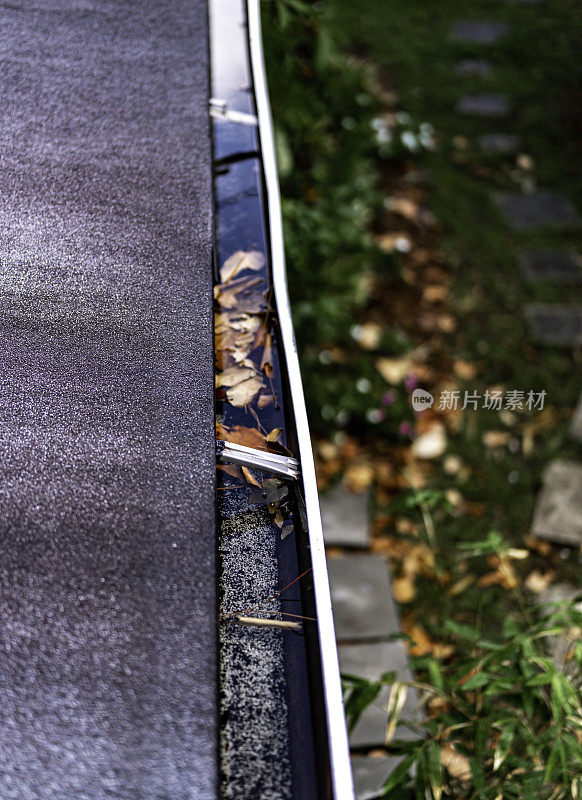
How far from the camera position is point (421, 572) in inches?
89.5

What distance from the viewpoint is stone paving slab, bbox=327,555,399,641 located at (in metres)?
2.08

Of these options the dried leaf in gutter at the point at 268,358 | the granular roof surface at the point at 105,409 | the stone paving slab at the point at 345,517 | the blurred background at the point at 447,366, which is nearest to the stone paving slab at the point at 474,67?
the blurred background at the point at 447,366

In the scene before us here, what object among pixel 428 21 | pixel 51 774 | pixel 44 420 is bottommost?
pixel 51 774

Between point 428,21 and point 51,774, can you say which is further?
point 428,21

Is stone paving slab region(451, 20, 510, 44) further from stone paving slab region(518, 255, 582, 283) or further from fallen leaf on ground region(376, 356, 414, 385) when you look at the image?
fallen leaf on ground region(376, 356, 414, 385)

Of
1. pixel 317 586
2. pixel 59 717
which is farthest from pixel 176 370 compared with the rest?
pixel 59 717

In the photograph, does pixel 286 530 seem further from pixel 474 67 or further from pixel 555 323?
pixel 474 67

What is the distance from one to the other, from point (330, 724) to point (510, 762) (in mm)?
764

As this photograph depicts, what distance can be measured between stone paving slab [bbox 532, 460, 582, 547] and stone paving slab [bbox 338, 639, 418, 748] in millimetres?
718

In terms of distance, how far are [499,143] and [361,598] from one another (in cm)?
272

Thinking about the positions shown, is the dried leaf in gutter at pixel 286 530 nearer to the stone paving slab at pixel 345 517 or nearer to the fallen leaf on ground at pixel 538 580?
the stone paving slab at pixel 345 517

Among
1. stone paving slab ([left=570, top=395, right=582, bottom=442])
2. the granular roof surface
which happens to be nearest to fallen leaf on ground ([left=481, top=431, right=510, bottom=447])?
stone paving slab ([left=570, top=395, right=582, bottom=442])

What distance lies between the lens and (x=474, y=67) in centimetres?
405

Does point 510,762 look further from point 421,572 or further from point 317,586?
point 421,572
